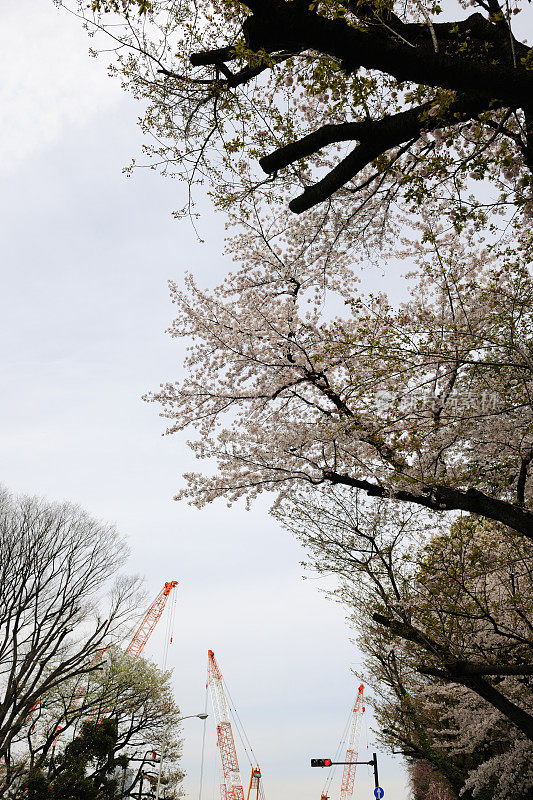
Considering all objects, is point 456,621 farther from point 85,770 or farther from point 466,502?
point 85,770

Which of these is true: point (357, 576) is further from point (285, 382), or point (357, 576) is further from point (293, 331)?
Answer: point (293, 331)

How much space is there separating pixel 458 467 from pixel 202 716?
1821 centimetres

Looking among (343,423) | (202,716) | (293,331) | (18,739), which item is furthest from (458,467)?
(202,716)

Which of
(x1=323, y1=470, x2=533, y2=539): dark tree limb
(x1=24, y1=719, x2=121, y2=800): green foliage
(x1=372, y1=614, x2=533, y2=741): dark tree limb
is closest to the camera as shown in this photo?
(x1=323, y1=470, x2=533, y2=539): dark tree limb

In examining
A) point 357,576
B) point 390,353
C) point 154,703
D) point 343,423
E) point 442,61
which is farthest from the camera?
point 154,703

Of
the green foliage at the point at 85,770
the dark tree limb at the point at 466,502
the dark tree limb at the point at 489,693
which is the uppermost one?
the dark tree limb at the point at 466,502

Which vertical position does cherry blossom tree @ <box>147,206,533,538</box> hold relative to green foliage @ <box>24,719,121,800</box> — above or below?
above

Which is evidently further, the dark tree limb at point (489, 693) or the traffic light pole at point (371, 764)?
the traffic light pole at point (371, 764)

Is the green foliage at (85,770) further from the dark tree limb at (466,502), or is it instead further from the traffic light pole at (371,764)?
the dark tree limb at (466,502)

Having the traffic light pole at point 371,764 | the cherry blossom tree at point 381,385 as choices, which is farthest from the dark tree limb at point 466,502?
the traffic light pole at point 371,764

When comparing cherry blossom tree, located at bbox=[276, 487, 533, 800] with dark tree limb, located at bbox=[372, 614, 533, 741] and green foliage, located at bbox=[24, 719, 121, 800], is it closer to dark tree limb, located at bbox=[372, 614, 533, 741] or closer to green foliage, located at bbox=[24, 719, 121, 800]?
dark tree limb, located at bbox=[372, 614, 533, 741]

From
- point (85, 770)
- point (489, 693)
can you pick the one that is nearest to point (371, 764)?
point (85, 770)

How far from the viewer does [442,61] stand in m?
4.07

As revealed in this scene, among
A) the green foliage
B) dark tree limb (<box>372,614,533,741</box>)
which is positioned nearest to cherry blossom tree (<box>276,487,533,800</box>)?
dark tree limb (<box>372,614,533,741</box>)
